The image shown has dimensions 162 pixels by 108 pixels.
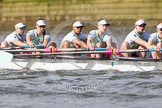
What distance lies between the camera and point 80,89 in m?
13.9

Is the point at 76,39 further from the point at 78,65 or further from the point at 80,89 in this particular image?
the point at 80,89

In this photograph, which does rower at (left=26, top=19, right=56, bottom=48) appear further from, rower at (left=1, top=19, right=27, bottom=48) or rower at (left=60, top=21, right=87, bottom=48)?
rower at (left=60, top=21, right=87, bottom=48)

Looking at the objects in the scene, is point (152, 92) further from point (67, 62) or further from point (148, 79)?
point (67, 62)

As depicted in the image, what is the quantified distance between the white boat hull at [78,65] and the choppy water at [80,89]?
20 centimetres

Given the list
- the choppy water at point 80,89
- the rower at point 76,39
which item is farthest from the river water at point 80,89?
the rower at point 76,39

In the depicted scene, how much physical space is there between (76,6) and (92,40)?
22483mm

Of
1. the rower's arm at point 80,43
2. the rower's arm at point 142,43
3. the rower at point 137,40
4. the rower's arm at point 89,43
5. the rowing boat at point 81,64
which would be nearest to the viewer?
the rowing boat at point 81,64

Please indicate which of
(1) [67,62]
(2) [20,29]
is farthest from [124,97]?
(2) [20,29]

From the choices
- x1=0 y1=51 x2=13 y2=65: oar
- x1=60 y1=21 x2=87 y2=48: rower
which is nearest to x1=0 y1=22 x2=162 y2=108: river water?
x1=0 y1=51 x2=13 y2=65: oar

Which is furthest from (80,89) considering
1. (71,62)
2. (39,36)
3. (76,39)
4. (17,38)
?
(17,38)

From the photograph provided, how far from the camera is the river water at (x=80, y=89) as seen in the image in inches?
476

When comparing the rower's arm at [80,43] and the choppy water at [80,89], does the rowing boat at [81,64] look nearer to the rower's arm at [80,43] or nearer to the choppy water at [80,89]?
the choppy water at [80,89]

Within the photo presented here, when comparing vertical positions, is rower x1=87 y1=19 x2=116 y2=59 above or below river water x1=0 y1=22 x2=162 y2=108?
above

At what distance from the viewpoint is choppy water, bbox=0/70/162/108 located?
39.6 ft
